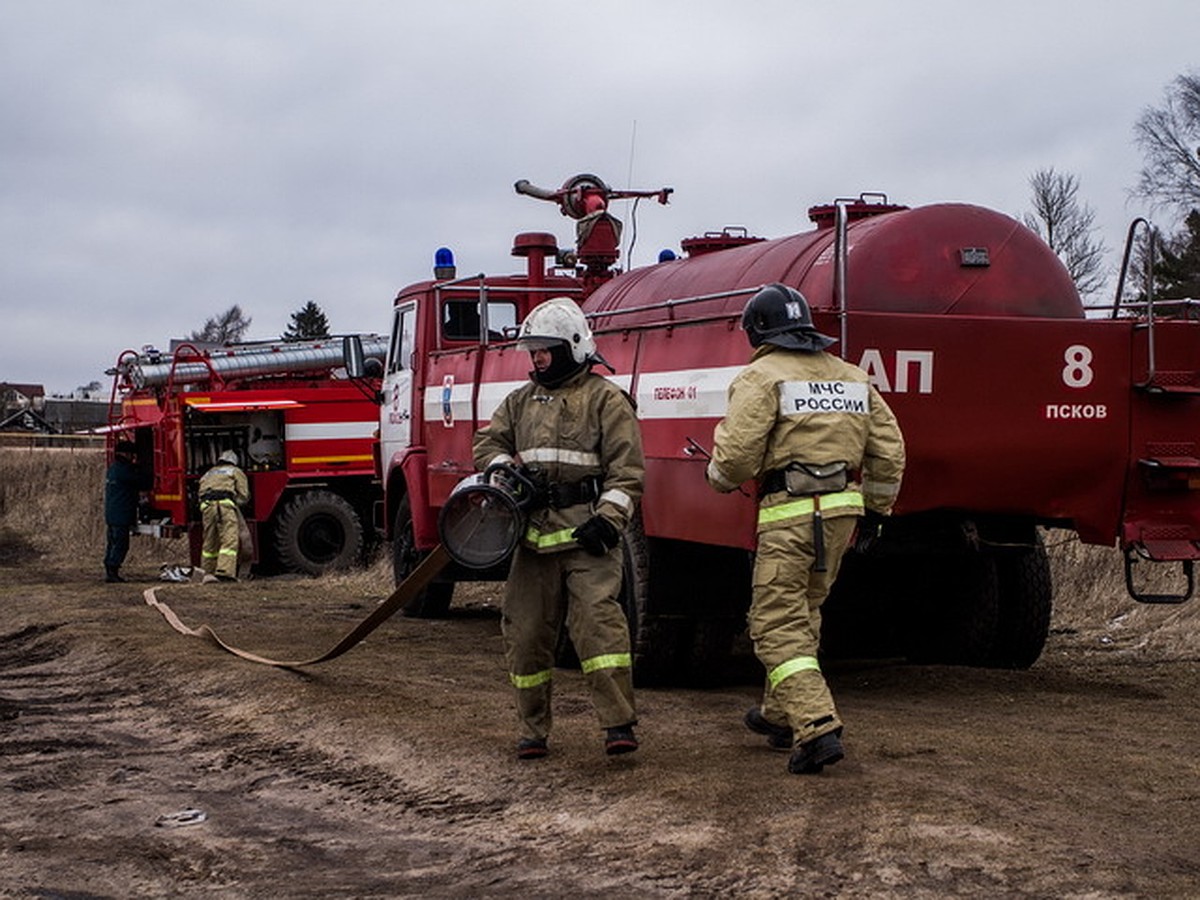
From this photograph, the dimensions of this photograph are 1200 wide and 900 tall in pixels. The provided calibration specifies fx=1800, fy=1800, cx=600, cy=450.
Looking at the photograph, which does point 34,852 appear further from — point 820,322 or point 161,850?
point 820,322

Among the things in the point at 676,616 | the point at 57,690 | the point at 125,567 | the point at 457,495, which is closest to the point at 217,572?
the point at 125,567

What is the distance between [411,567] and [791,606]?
8.12 meters

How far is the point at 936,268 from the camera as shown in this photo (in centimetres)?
913

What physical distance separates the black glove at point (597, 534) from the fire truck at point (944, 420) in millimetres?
1362

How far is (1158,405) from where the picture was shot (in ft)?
30.0

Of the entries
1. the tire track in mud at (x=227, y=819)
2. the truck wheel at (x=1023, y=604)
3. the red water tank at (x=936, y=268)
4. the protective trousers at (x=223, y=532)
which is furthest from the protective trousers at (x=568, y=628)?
the protective trousers at (x=223, y=532)

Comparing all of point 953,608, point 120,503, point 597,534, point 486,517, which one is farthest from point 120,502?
point 597,534

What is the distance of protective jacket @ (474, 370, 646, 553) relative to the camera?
7.66 metres

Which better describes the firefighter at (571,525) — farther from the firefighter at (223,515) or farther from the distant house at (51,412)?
the distant house at (51,412)

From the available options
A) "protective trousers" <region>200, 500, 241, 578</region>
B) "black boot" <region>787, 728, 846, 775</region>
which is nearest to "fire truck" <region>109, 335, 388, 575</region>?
"protective trousers" <region>200, 500, 241, 578</region>

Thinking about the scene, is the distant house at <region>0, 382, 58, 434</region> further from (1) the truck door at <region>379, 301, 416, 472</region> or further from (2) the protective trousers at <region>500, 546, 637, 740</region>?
(2) the protective trousers at <region>500, 546, 637, 740</region>

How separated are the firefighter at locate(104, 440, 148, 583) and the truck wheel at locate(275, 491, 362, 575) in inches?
71.2

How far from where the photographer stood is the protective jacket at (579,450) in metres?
7.66

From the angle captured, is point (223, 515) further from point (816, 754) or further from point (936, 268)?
point (816, 754)
